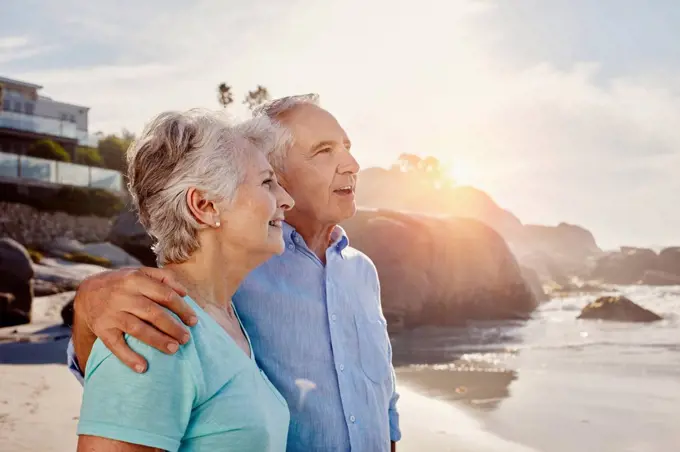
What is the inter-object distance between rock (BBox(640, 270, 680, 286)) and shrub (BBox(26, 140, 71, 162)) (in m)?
32.4

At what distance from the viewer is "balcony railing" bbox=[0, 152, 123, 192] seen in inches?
1085

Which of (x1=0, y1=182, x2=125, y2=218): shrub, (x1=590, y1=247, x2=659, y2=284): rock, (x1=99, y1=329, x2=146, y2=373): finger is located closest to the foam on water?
(x1=99, y1=329, x2=146, y2=373): finger

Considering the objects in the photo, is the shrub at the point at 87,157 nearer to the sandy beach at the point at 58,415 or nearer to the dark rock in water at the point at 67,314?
the dark rock in water at the point at 67,314

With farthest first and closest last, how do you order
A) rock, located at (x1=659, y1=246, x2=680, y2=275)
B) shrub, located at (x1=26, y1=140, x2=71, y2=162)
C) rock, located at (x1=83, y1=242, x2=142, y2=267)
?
rock, located at (x1=659, y1=246, x2=680, y2=275) < shrub, located at (x1=26, y1=140, x2=71, y2=162) < rock, located at (x1=83, y1=242, x2=142, y2=267)

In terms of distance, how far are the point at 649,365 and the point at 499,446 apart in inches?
204

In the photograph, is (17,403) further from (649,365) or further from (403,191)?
(403,191)

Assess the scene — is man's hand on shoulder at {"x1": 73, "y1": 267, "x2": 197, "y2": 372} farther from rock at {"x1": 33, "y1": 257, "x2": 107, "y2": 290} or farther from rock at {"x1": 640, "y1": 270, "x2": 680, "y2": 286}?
rock at {"x1": 640, "y1": 270, "x2": 680, "y2": 286}

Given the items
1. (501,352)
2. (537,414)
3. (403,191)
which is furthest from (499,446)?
(403,191)

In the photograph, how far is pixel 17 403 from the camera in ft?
21.8

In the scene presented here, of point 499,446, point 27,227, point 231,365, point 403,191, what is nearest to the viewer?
point 231,365

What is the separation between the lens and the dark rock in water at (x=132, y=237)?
66.9 ft

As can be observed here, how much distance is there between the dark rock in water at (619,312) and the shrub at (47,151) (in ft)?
84.3

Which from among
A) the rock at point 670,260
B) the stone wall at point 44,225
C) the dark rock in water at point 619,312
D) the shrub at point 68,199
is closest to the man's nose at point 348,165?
the dark rock in water at point 619,312

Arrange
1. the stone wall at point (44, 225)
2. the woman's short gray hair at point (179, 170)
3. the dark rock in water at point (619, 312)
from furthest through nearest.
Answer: the stone wall at point (44, 225), the dark rock in water at point (619, 312), the woman's short gray hair at point (179, 170)
